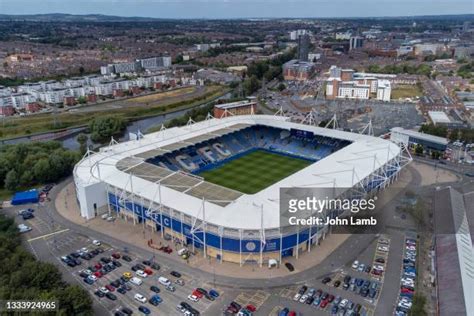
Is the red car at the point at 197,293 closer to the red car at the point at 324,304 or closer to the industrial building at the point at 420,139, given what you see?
the red car at the point at 324,304

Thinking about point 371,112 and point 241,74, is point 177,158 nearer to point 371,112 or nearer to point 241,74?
point 371,112

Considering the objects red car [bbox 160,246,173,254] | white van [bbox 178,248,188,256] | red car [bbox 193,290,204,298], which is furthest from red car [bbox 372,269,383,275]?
red car [bbox 160,246,173,254]

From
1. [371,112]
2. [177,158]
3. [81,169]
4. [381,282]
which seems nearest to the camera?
[381,282]

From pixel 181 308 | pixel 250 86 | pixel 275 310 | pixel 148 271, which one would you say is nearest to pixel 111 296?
pixel 148 271

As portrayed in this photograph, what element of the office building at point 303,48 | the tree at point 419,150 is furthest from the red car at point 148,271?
the office building at point 303,48

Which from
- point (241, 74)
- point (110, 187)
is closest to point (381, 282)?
point (110, 187)

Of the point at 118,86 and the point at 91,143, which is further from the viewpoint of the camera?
the point at 118,86

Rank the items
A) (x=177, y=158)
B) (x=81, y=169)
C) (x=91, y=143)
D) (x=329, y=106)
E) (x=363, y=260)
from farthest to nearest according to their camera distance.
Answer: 1. (x=329, y=106)
2. (x=91, y=143)
3. (x=177, y=158)
4. (x=81, y=169)
5. (x=363, y=260)

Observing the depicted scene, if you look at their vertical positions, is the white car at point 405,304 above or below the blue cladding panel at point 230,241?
below
